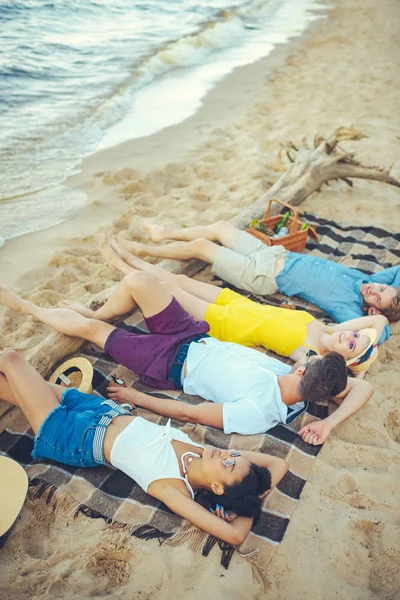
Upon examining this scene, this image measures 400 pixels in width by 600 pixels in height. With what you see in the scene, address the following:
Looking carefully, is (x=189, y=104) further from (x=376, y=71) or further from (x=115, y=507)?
(x=115, y=507)

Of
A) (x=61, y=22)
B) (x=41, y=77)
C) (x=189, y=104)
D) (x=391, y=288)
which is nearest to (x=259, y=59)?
(x=189, y=104)

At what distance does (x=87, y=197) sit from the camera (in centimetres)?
615

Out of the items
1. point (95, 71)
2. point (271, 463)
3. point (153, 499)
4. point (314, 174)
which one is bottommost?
point (153, 499)

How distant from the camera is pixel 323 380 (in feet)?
10.4

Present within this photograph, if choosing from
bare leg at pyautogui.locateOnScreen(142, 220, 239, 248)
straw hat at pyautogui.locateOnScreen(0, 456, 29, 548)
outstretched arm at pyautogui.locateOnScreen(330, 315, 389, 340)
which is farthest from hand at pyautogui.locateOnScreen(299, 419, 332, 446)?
bare leg at pyautogui.locateOnScreen(142, 220, 239, 248)

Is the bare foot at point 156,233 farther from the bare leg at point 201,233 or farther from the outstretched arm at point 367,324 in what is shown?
the outstretched arm at point 367,324

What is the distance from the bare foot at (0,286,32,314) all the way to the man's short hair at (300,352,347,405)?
2.18m

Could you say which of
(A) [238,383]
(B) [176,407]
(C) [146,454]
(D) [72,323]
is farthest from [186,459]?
(D) [72,323]

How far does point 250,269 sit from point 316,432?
181cm

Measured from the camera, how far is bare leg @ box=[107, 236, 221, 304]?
4.39m

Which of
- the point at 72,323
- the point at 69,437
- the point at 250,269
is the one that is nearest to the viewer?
the point at 69,437

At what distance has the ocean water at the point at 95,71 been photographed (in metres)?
6.67

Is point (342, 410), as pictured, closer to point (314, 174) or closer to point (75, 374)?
point (75, 374)

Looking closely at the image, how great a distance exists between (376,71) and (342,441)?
1005 centimetres
